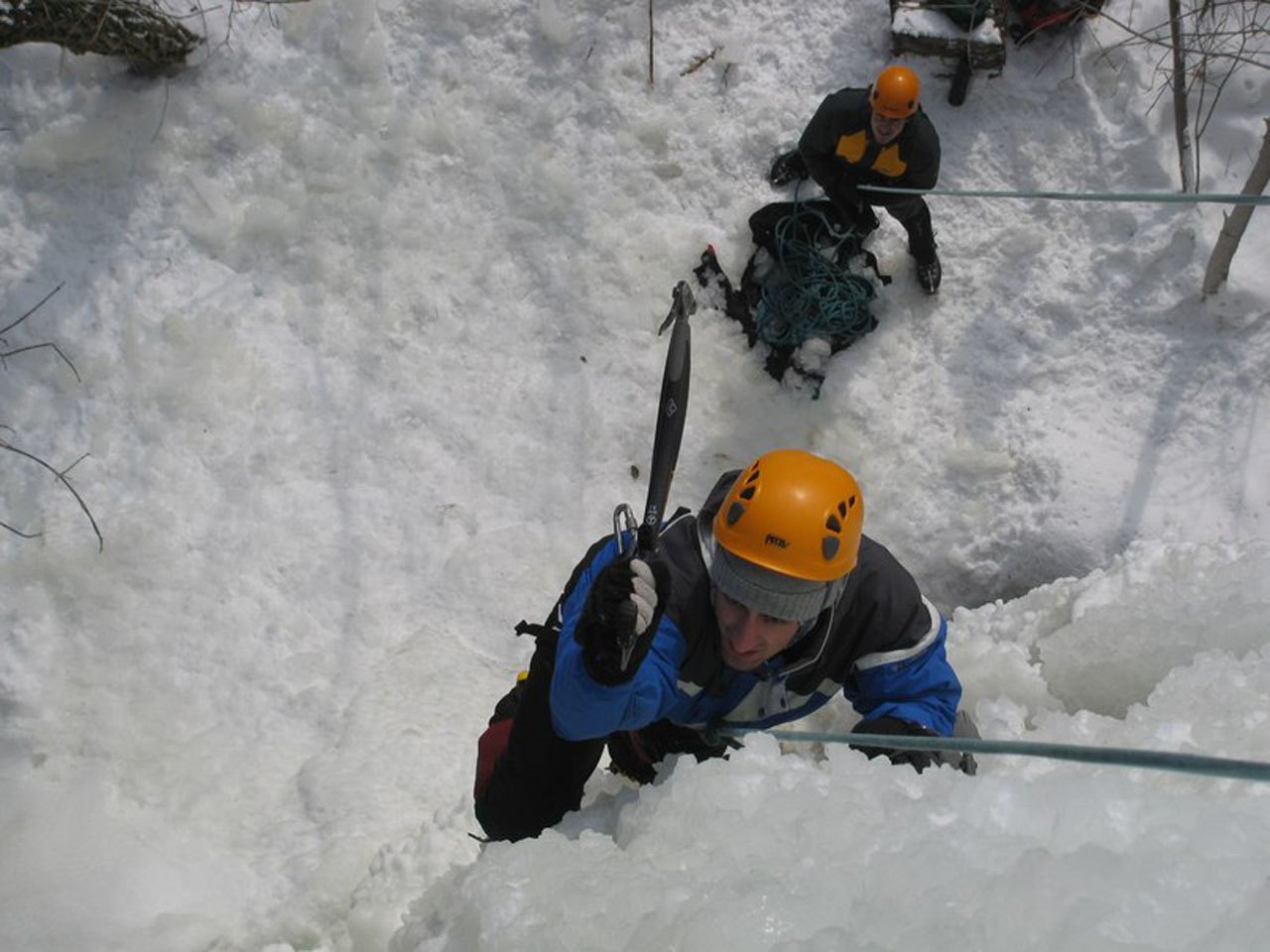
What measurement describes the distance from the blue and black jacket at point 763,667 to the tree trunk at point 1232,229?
235 centimetres

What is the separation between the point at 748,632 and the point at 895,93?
7.24ft

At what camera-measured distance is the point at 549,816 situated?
2471 millimetres

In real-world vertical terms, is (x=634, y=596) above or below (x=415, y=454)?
above

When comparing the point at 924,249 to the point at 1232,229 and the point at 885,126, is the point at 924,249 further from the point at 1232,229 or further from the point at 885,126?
the point at 1232,229

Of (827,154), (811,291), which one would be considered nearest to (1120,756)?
(811,291)

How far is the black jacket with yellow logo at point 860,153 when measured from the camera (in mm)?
3635

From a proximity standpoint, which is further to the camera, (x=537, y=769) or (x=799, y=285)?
(x=799, y=285)

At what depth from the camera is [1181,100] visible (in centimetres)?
393

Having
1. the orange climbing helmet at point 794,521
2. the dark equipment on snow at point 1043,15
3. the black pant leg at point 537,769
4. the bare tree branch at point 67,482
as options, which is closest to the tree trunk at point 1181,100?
the dark equipment on snow at point 1043,15

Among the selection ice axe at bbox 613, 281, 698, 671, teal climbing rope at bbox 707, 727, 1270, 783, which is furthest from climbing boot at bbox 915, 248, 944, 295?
teal climbing rope at bbox 707, 727, 1270, 783

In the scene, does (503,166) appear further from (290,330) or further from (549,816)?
(549,816)

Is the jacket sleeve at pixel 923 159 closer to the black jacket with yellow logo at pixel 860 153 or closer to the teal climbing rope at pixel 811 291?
the black jacket with yellow logo at pixel 860 153

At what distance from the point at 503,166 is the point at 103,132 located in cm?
158

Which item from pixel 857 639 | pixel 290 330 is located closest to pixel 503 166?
pixel 290 330
